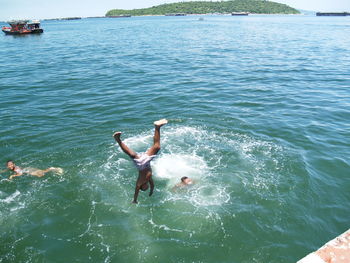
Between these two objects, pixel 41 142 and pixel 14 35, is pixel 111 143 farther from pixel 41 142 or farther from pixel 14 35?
pixel 14 35

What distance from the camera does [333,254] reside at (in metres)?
5.51

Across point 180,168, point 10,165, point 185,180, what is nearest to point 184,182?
point 185,180

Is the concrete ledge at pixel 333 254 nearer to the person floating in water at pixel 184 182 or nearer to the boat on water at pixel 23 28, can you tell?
the person floating in water at pixel 184 182

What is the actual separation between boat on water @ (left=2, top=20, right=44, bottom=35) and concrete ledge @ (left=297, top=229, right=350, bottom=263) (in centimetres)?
8869

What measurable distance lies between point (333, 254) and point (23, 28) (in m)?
94.7

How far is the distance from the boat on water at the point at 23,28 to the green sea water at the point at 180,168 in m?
63.0

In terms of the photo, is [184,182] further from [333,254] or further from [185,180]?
[333,254]

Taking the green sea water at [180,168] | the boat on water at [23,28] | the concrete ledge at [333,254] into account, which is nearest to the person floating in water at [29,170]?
the green sea water at [180,168]

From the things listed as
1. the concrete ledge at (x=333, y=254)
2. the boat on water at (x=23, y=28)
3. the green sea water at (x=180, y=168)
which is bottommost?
the boat on water at (x=23, y=28)

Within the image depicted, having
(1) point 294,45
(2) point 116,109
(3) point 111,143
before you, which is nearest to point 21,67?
(2) point 116,109

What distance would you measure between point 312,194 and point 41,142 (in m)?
13.7

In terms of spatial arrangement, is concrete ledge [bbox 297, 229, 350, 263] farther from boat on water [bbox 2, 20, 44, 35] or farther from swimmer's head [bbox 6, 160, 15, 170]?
boat on water [bbox 2, 20, 44, 35]

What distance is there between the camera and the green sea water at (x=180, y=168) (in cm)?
869

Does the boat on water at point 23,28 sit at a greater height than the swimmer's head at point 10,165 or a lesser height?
lesser
